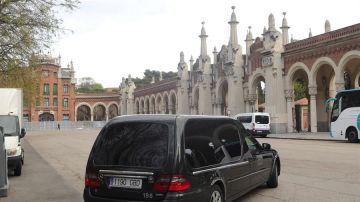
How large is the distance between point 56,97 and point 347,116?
7391cm

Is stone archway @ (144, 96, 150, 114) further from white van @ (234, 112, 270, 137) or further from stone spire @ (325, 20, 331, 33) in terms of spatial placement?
white van @ (234, 112, 270, 137)

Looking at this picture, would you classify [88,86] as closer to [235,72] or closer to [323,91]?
[235,72]

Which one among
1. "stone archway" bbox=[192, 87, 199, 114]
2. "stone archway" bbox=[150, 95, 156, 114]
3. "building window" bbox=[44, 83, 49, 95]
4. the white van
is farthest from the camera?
"building window" bbox=[44, 83, 49, 95]

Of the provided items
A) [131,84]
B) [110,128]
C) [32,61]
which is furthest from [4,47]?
[131,84]

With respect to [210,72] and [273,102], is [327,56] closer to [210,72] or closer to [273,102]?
[273,102]

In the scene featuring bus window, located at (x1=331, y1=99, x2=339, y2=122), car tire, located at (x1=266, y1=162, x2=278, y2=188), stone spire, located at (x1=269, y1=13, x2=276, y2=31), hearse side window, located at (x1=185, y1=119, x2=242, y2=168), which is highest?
stone spire, located at (x1=269, y1=13, x2=276, y2=31)

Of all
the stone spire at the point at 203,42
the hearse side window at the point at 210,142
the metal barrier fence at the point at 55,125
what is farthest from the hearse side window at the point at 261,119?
the metal barrier fence at the point at 55,125

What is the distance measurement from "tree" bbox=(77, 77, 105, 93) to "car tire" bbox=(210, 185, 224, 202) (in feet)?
421

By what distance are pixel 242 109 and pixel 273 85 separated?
7852 mm

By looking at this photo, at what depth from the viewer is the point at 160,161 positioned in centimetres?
589

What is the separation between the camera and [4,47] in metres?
20.6

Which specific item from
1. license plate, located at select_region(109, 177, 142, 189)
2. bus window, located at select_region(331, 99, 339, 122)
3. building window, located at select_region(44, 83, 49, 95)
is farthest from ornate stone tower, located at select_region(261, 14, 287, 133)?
building window, located at select_region(44, 83, 49, 95)

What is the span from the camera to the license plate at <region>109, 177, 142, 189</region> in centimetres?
596

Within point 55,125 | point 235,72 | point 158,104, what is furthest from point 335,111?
point 55,125
